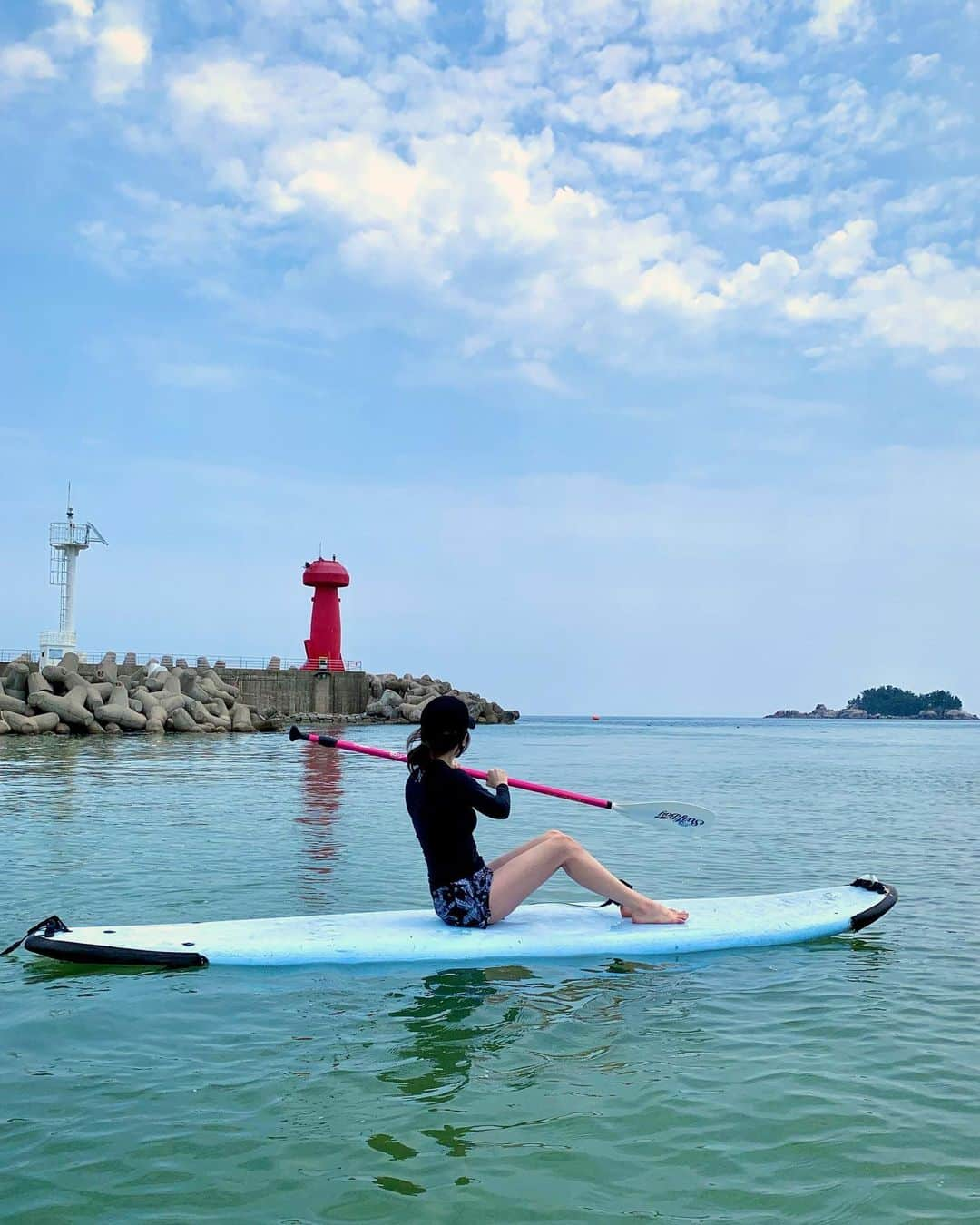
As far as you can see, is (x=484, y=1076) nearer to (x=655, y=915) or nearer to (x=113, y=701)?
(x=655, y=915)

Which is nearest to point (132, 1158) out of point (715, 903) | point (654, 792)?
point (715, 903)

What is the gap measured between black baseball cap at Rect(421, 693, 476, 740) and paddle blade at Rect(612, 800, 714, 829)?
105 inches

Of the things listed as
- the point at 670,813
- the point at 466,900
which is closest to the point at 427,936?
the point at 466,900

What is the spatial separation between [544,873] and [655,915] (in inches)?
35.4

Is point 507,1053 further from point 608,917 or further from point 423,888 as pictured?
point 423,888

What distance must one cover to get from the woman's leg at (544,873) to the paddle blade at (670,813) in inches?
66.0

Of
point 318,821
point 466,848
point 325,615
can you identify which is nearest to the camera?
point 466,848

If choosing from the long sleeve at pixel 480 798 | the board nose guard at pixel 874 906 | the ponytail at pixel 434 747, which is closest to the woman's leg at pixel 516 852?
the long sleeve at pixel 480 798

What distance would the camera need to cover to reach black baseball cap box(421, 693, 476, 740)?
5.97 meters

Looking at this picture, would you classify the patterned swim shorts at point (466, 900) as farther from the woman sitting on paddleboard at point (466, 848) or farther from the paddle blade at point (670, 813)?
the paddle blade at point (670, 813)

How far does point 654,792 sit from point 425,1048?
15704 mm

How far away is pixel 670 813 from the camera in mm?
8445

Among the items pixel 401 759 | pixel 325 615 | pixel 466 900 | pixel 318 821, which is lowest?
pixel 318 821

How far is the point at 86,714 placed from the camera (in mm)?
32469
